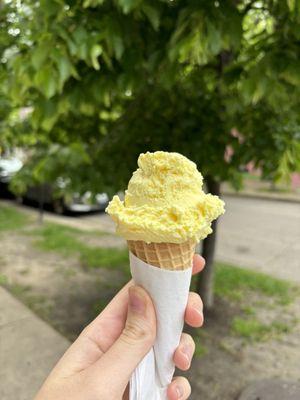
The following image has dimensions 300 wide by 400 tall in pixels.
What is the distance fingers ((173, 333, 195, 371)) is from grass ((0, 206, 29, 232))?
26.0 ft

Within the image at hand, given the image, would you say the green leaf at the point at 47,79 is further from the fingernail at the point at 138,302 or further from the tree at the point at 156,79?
the fingernail at the point at 138,302

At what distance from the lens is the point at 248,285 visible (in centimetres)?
581

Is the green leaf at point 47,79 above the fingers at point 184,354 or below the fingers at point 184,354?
above

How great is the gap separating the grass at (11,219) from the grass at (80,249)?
826 millimetres

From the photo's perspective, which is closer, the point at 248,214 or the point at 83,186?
the point at 83,186

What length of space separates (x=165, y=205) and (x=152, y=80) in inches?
86.0

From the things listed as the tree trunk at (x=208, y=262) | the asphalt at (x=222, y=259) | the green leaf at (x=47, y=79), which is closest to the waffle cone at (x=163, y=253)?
the green leaf at (x=47, y=79)

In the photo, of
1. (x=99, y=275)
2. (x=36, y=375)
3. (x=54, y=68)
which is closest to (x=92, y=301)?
(x=99, y=275)

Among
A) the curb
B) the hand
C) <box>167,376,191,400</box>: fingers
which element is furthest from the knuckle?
the curb

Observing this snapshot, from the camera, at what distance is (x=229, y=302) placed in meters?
5.16

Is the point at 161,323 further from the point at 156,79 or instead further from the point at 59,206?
the point at 59,206

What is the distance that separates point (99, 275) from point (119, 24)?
439 cm

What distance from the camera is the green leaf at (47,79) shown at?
2.00m

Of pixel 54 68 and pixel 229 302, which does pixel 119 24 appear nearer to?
pixel 54 68
